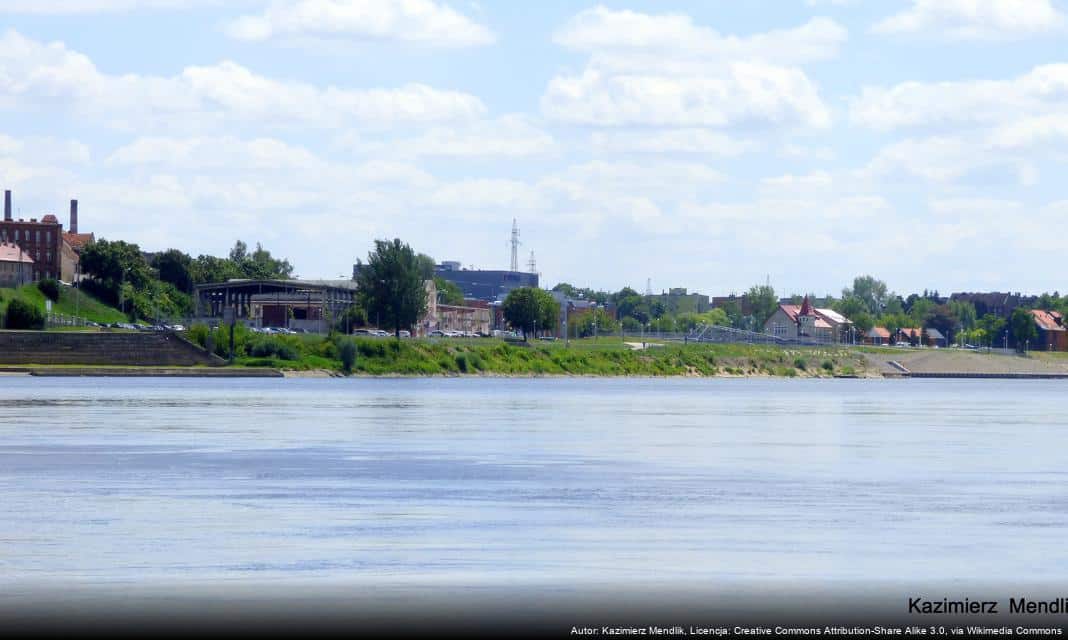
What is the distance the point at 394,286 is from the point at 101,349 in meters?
33.6

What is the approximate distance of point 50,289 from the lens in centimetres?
18050

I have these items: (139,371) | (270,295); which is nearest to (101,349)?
(139,371)

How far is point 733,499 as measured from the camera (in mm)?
32125

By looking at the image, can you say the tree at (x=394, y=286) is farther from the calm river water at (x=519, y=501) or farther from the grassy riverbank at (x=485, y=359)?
the calm river water at (x=519, y=501)

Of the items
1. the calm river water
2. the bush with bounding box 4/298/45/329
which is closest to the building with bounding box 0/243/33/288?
the bush with bounding box 4/298/45/329

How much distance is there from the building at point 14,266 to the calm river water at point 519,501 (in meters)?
128

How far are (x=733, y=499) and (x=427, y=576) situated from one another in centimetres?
1192

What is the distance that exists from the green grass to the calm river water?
116 metres

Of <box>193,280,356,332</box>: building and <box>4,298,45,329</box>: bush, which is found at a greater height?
<box>193,280,356,332</box>: building

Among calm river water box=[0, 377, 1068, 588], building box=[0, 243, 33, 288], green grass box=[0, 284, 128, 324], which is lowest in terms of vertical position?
calm river water box=[0, 377, 1068, 588]

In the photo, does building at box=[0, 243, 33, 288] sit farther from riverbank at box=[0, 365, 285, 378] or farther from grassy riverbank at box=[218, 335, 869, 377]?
grassy riverbank at box=[218, 335, 869, 377]

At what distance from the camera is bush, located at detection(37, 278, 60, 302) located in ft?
591

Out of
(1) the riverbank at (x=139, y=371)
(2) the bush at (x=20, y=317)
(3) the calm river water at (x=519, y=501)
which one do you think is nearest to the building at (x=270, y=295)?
(2) the bush at (x=20, y=317)

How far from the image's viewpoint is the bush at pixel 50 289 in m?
180
